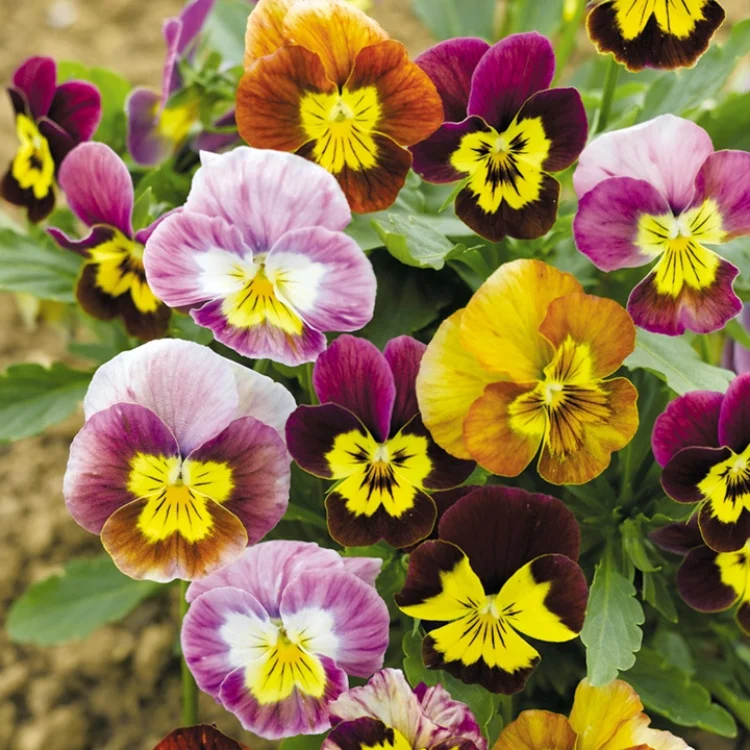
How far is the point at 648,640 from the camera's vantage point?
42.0 inches

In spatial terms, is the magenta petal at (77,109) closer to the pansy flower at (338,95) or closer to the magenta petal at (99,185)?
the magenta petal at (99,185)

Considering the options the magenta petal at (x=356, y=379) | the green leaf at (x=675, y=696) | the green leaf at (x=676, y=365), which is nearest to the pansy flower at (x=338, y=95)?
the magenta petal at (x=356, y=379)

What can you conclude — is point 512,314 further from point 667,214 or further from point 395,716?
point 395,716

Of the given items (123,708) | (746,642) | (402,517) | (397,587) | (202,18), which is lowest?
(123,708)

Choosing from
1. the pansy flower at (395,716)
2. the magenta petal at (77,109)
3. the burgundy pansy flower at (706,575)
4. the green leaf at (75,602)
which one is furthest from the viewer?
the green leaf at (75,602)

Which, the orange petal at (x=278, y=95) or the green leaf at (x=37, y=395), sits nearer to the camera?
the orange petal at (x=278, y=95)

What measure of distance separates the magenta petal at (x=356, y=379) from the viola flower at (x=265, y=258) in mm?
15

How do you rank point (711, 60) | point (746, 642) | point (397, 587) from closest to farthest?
point (397, 587) → point (711, 60) → point (746, 642)

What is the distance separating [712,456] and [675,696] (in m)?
0.27

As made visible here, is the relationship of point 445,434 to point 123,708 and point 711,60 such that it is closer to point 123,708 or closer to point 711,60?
point 711,60

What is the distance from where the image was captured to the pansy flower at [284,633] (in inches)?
28.4

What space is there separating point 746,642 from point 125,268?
0.79 m

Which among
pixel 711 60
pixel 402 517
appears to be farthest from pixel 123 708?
pixel 711 60

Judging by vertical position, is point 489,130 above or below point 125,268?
above
